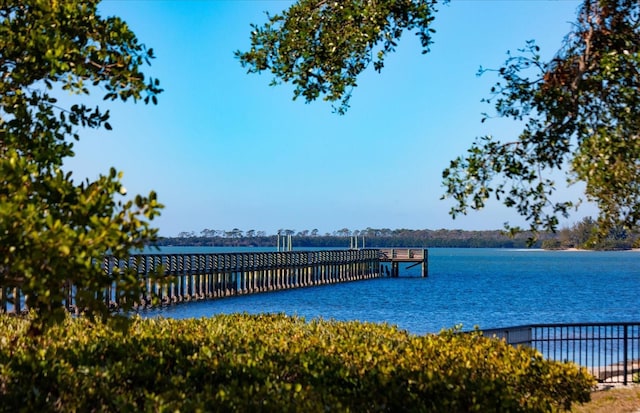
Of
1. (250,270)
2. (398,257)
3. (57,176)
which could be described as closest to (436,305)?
(250,270)

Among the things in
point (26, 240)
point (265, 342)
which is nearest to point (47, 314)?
point (26, 240)

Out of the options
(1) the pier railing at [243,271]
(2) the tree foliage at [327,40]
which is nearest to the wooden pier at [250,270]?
(1) the pier railing at [243,271]

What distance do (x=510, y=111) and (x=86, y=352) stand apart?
6.64 metres

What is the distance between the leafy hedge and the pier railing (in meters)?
21.6

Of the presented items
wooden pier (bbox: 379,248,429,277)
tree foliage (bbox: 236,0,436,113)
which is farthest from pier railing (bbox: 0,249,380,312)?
tree foliage (bbox: 236,0,436,113)

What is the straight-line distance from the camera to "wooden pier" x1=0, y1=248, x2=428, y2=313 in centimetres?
4269

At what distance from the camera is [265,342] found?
767 centimetres

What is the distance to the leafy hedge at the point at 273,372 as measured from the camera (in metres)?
5.61

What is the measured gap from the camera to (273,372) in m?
6.52

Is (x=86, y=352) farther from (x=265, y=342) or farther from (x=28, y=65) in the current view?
(x=28, y=65)

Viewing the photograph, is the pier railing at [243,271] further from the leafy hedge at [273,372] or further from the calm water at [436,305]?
the leafy hedge at [273,372]

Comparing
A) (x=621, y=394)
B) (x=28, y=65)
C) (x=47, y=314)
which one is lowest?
(x=621, y=394)

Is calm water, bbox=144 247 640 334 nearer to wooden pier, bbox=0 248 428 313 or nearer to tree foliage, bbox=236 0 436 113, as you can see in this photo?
wooden pier, bbox=0 248 428 313

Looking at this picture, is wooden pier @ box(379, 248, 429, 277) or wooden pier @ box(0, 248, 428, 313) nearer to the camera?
wooden pier @ box(0, 248, 428, 313)
